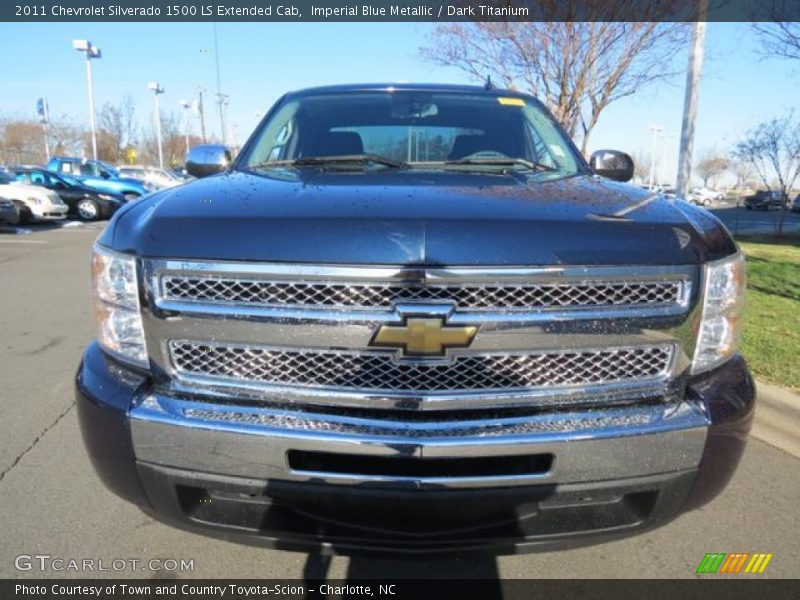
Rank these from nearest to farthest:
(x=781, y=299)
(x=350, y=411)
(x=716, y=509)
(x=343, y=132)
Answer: (x=350, y=411)
(x=716, y=509)
(x=343, y=132)
(x=781, y=299)

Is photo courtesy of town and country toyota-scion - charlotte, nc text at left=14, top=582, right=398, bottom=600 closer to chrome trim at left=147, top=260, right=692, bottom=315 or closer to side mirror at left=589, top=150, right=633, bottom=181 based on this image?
chrome trim at left=147, top=260, right=692, bottom=315

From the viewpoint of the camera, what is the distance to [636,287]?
6.14 ft

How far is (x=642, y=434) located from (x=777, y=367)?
3241 millimetres

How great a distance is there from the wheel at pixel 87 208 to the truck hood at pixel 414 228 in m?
20.6

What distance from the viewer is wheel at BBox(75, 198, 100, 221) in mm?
20203

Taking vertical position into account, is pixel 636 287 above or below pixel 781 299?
above

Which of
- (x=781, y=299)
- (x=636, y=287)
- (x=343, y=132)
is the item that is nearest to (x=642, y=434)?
(x=636, y=287)

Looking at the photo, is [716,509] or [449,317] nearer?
[449,317]

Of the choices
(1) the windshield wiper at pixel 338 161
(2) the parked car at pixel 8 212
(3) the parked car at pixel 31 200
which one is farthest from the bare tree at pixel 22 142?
(1) the windshield wiper at pixel 338 161

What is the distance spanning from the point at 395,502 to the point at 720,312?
1.22 meters

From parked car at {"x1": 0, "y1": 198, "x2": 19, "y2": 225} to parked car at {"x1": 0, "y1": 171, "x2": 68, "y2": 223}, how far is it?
148 centimetres

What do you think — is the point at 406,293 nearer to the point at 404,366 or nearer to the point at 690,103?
the point at 404,366

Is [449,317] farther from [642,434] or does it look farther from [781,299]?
[781,299]

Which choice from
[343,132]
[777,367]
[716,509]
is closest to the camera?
[716,509]
